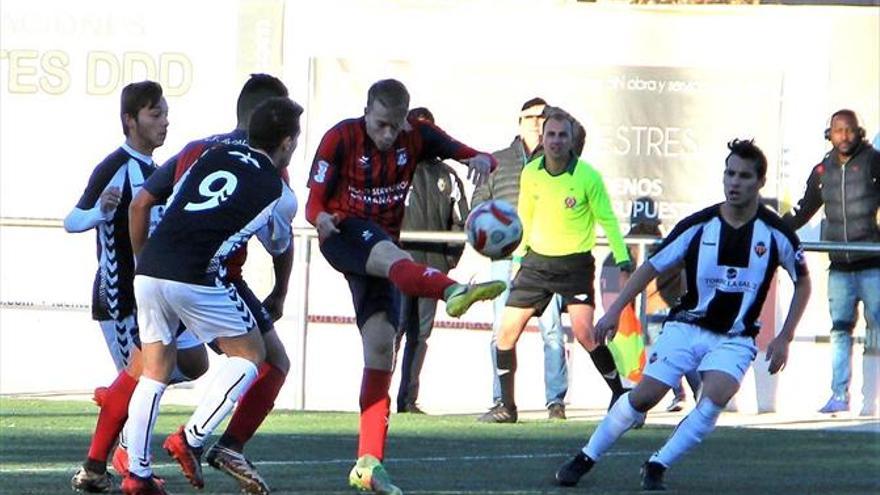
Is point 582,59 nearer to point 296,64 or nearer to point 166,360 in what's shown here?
point 296,64

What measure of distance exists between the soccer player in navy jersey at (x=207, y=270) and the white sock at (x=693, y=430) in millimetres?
2249

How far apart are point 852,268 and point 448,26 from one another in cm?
428

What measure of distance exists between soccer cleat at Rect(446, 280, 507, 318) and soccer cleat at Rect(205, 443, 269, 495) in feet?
3.48

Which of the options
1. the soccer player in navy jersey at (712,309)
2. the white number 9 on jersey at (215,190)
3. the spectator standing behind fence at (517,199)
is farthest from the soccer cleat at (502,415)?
the white number 9 on jersey at (215,190)

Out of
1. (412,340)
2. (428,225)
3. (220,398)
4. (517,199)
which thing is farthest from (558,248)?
(220,398)

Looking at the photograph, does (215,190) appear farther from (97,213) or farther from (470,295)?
(97,213)

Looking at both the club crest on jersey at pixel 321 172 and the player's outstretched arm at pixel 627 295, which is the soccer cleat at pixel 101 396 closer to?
the club crest on jersey at pixel 321 172

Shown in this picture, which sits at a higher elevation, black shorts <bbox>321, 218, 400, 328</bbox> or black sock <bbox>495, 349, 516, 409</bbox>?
black shorts <bbox>321, 218, 400, 328</bbox>

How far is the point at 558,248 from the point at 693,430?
4728 mm

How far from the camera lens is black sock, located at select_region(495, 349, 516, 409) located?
616 inches

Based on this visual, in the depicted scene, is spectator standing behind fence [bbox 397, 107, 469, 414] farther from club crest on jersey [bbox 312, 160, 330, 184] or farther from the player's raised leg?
the player's raised leg

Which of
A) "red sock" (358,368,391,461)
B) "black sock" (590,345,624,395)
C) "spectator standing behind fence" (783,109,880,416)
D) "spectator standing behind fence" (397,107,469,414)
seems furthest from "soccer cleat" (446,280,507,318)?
"spectator standing behind fence" (783,109,880,416)

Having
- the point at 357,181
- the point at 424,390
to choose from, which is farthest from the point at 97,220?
the point at 424,390

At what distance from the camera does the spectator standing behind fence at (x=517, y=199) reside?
1642 cm
